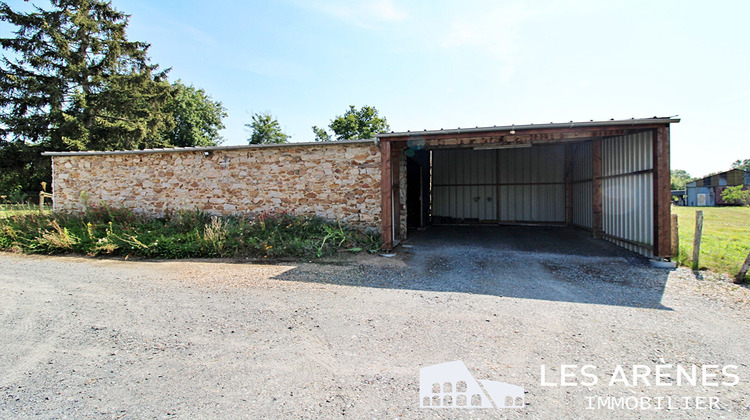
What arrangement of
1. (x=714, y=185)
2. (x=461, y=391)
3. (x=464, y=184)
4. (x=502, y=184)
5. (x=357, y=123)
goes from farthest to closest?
(x=357, y=123) < (x=714, y=185) < (x=464, y=184) < (x=502, y=184) < (x=461, y=391)

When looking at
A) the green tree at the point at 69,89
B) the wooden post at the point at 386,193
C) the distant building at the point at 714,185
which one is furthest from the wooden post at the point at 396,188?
the distant building at the point at 714,185

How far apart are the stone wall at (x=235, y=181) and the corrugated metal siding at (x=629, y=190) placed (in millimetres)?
5201

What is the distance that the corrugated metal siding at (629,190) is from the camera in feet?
21.0

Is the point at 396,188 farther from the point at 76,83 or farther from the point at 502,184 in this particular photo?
the point at 76,83

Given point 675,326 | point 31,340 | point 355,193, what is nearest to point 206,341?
point 31,340

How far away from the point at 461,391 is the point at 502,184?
1143 centimetres

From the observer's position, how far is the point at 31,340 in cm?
329

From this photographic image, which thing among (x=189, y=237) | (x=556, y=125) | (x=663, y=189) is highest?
(x=556, y=125)

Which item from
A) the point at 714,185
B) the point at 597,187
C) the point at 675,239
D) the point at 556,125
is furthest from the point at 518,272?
the point at 714,185

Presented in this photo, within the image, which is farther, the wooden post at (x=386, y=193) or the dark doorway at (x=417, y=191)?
the dark doorway at (x=417, y=191)

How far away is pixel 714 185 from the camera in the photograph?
93.7 feet

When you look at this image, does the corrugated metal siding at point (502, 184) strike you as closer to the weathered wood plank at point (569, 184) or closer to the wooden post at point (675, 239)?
the weathered wood plank at point (569, 184)

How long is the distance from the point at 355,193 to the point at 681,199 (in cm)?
4137

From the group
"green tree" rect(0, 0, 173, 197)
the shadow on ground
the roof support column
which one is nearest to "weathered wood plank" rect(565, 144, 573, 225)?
the shadow on ground
